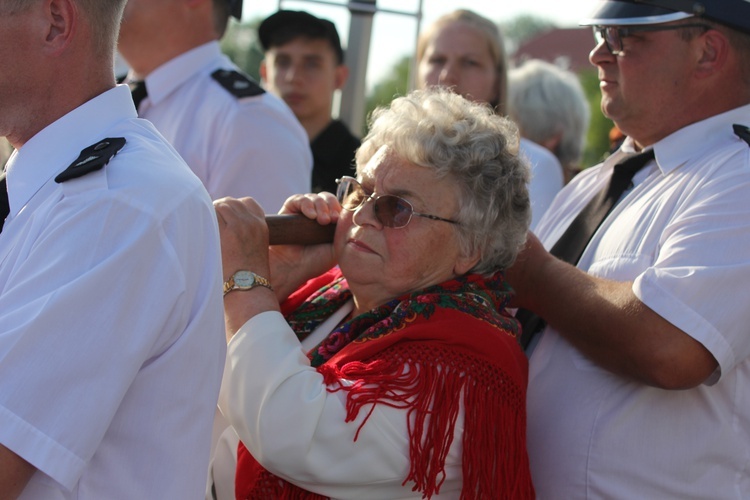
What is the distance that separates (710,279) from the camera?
7.61 feet

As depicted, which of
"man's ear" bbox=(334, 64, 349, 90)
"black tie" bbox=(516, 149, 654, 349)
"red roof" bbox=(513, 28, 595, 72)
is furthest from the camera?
"red roof" bbox=(513, 28, 595, 72)

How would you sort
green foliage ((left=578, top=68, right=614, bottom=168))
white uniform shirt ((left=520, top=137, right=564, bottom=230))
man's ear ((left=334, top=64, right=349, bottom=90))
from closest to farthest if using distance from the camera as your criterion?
white uniform shirt ((left=520, top=137, right=564, bottom=230))
man's ear ((left=334, top=64, right=349, bottom=90))
green foliage ((left=578, top=68, right=614, bottom=168))

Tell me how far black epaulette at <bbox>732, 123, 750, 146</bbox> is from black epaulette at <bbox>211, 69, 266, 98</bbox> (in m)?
1.61

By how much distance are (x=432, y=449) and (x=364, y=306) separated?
51 cm

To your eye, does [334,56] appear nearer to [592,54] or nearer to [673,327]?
[592,54]

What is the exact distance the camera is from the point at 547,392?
2.61 metres

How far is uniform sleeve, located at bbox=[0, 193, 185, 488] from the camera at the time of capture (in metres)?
1.46

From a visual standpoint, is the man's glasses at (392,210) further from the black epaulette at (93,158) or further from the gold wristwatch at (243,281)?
the black epaulette at (93,158)

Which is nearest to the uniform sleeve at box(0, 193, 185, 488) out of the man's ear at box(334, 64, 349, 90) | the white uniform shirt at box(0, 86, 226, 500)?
the white uniform shirt at box(0, 86, 226, 500)

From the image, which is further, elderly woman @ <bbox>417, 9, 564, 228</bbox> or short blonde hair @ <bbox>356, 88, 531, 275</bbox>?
elderly woman @ <bbox>417, 9, 564, 228</bbox>

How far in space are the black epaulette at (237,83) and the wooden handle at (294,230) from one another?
38.4 inches

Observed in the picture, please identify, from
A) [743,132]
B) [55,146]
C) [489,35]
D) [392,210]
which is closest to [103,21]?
[55,146]

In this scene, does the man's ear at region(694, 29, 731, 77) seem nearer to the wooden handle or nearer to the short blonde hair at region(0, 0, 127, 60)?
the wooden handle

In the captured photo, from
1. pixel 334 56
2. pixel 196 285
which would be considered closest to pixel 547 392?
pixel 196 285
